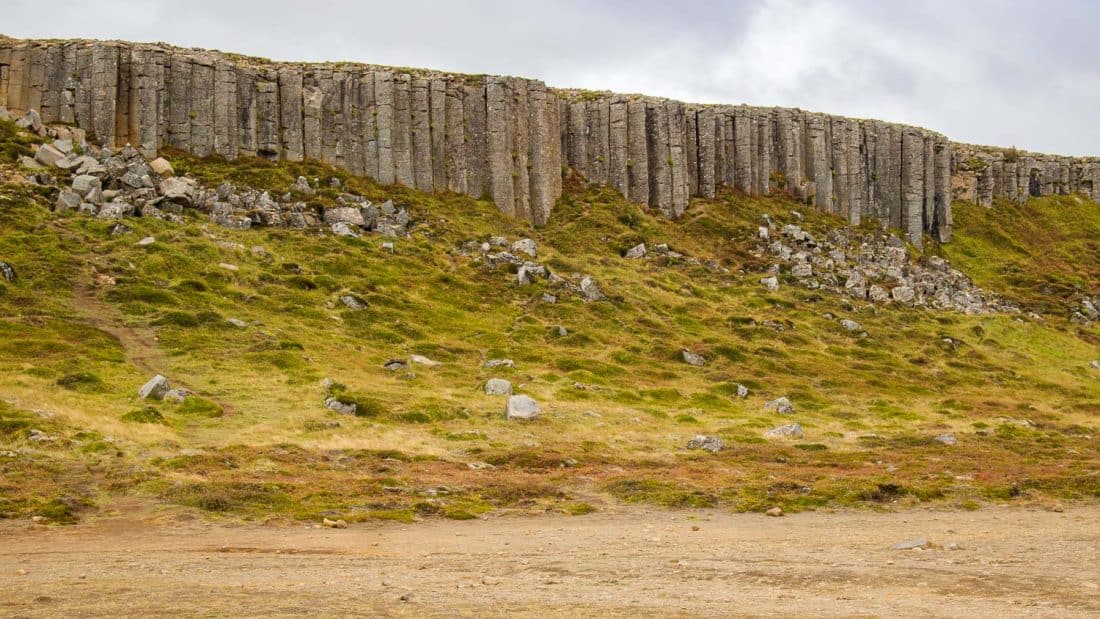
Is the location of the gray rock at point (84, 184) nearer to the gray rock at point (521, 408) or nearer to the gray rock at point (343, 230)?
the gray rock at point (343, 230)

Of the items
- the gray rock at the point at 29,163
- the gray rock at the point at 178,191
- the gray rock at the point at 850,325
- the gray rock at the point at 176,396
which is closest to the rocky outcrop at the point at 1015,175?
the gray rock at the point at 850,325

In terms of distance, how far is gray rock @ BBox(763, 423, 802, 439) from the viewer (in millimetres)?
55156

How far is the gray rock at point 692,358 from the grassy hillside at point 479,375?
126 centimetres

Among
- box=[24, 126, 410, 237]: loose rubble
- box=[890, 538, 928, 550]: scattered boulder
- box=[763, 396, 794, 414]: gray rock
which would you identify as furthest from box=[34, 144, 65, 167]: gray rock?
box=[890, 538, 928, 550]: scattered boulder

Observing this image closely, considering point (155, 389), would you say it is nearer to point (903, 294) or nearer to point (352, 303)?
point (352, 303)

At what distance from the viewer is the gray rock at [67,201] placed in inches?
3233

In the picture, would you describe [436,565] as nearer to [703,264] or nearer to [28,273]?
[28,273]

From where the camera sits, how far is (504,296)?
86000 mm

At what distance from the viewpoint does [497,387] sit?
60438 mm

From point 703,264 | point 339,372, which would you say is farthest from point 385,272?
point 703,264

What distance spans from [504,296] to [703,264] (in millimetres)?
28548

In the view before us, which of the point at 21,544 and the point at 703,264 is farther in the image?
the point at 703,264

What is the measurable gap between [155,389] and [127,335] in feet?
49.2

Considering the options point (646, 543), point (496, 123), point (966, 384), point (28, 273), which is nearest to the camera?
point (646, 543)
